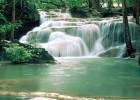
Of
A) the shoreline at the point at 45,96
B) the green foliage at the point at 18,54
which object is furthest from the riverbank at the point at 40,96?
the green foliage at the point at 18,54

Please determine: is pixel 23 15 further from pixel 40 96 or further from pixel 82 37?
pixel 40 96

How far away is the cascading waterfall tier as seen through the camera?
93.0 ft

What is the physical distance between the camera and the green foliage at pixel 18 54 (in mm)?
21234

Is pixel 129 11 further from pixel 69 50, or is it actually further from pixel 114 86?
pixel 114 86

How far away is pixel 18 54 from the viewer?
21.3 metres

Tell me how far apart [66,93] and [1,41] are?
11.8 meters

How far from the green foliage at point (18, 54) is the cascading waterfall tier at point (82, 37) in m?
6.30

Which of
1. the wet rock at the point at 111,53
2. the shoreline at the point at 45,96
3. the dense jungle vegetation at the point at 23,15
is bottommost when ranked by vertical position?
the wet rock at the point at 111,53

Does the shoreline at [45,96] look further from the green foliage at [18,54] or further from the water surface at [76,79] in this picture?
the green foliage at [18,54]

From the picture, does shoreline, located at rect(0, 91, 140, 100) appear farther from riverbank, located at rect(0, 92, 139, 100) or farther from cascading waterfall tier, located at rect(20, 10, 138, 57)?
cascading waterfall tier, located at rect(20, 10, 138, 57)

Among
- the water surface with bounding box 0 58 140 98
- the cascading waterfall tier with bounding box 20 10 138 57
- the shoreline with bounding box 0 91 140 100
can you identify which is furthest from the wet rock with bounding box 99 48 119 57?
the shoreline with bounding box 0 91 140 100

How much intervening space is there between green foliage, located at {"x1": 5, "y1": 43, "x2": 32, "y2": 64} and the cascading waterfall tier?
20.7ft

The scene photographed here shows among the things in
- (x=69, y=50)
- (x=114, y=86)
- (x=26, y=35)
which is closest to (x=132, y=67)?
(x=114, y=86)

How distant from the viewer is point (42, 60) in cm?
2230
